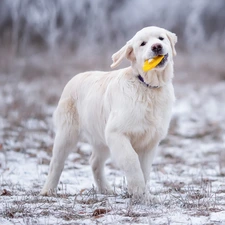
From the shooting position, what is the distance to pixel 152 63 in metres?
4.61

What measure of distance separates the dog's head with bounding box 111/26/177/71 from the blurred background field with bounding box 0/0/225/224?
4.19 feet

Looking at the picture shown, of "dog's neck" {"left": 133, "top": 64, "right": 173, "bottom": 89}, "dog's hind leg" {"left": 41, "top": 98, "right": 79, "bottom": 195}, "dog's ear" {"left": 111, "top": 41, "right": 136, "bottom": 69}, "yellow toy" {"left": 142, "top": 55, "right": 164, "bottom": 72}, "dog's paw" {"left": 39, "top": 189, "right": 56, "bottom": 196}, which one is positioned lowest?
"dog's paw" {"left": 39, "top": 189, "right": 56, "bottom": 196}

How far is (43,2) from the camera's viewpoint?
68.5 feet

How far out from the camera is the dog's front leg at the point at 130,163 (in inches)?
177

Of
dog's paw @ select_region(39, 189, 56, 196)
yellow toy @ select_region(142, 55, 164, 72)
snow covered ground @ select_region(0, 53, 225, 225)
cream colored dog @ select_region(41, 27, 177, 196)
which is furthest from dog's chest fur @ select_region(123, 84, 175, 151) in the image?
dog's paw @ select_region(39, 189, 56, 196)

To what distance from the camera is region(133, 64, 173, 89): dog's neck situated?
4742 millimetres

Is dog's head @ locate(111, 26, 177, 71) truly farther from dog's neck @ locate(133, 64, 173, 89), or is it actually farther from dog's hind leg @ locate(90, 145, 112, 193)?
dog's hind leg @ locate(90, 145, 112, 193)

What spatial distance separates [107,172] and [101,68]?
411 inches

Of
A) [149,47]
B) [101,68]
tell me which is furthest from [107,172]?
[101,68]

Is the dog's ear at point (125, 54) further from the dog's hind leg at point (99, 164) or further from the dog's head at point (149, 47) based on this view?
the dog's hind leg at point (99, 164)

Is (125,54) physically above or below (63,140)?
above

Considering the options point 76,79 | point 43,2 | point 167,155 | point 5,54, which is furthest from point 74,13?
point 76,79

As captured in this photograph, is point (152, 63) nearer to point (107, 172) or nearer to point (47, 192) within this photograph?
point (47, 192)

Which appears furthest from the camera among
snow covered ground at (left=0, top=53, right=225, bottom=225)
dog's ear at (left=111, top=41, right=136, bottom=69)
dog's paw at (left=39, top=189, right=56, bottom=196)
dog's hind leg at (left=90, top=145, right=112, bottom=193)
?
dog's hind leg at (left=90, top=145, right=112, bottom=193)
